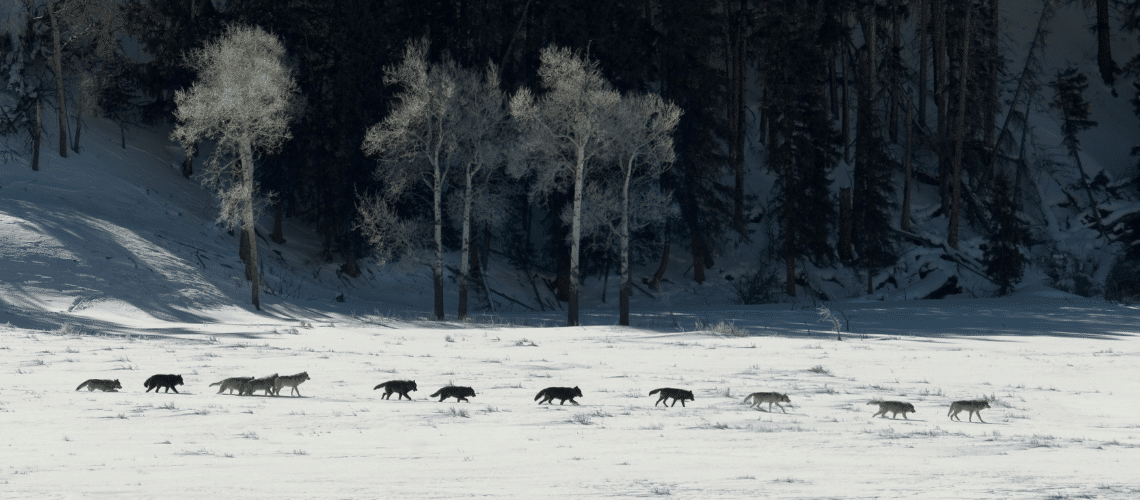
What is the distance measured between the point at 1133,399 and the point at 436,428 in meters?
7.91

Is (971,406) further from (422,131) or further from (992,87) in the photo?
(992,87)

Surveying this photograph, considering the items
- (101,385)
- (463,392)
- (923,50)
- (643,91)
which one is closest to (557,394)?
(463,392)

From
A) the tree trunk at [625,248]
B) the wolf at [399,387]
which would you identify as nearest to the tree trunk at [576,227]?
the tree trunk at [625,248]

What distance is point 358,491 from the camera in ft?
19.1

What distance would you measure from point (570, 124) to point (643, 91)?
406 inches

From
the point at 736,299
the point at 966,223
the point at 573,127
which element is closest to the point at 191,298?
the point at 573,127

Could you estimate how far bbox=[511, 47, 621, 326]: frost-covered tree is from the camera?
82.9ft

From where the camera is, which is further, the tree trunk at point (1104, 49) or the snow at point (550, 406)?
the tree trunk at point (1104, 49)

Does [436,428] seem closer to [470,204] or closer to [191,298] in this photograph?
[470,204]

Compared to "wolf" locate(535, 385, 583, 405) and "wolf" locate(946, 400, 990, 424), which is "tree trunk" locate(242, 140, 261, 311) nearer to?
"wolf" locate(535, 385, 583, 405)

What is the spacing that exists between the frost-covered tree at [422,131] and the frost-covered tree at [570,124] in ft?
8.07

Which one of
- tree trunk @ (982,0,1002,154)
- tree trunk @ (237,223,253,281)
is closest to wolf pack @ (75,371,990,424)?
tree trunk @ (237,223,253,281)

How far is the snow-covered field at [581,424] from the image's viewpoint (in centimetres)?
611

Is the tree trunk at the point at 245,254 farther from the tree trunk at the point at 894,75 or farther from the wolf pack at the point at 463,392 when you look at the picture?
the tree trunk at the point at 894,75
